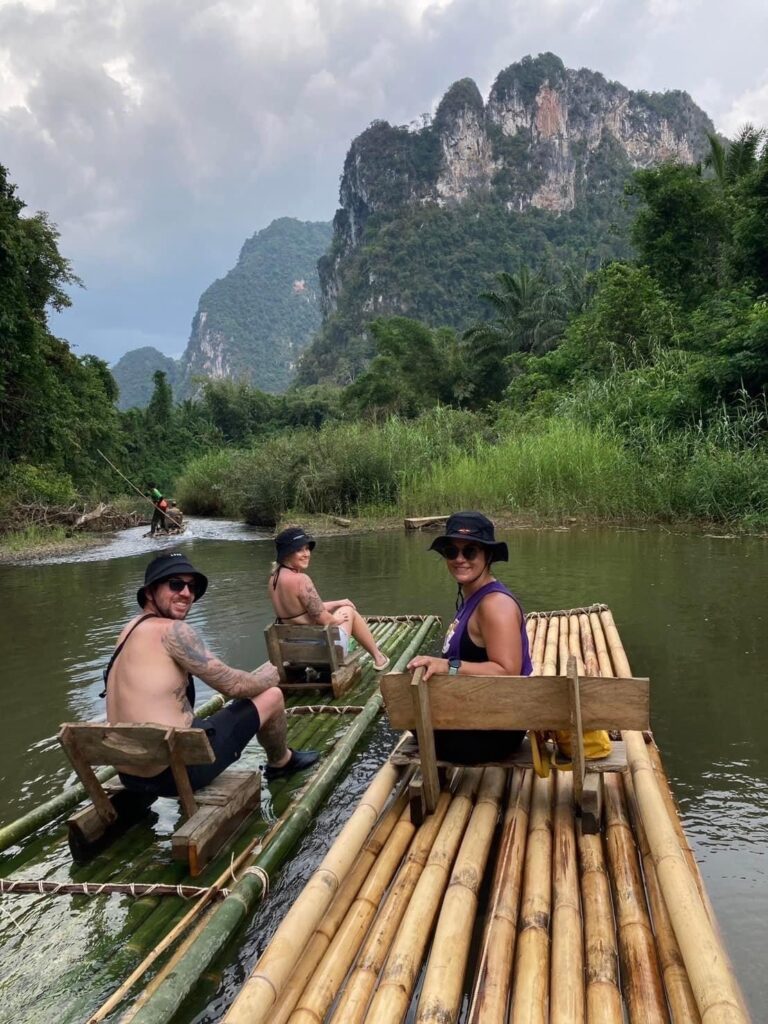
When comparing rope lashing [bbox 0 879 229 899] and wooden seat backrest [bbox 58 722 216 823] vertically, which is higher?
wooden seat backrest [bbox 58 722 216 823]

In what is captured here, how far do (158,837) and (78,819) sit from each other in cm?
37

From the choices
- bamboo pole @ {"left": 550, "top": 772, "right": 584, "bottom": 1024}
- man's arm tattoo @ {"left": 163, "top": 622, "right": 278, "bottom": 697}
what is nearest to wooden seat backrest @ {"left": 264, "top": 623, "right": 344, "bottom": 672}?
man's arm tattoo @ {"left": 163, "top": 622, "right": 278, "bottom": 697}

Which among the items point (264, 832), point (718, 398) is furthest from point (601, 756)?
point (718, 398)

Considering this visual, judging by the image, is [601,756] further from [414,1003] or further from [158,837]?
[158,837]

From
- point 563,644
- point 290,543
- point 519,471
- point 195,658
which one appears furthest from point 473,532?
point 519,471

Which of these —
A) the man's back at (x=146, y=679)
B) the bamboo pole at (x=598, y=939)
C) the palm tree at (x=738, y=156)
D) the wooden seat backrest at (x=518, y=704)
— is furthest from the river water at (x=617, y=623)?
the palm tree at (x=738, y=156)

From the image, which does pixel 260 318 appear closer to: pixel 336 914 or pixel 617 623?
pixel 617 623

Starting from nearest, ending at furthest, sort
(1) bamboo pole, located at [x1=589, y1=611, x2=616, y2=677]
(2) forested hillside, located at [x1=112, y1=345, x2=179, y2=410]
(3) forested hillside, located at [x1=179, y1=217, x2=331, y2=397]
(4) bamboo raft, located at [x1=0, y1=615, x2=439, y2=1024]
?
(4) bamboo raft, located at [x1=0, y1=615, x2=439, y2=1024], (1) bamboo pole, located at [x1=589, y1=611, x2=616, y2=677], (3) forested hillside, located at [x1=179, y1=217, x2=331, y2=397], (2) forested hillside, located at [x1=112, y1=345, x2=179, y2=410]

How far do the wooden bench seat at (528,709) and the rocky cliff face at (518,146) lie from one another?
82094 mm

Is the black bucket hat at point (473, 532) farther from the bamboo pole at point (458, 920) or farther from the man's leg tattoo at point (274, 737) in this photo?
the man's leg tattoo at point (274, 737)

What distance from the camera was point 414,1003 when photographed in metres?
2.22

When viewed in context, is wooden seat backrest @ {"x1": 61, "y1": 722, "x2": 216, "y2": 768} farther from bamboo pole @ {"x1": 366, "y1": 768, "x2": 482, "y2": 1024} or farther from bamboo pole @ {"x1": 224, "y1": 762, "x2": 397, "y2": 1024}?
bamboo pole @ {"x1": 366, "y1": 768, "x2": 482, "y2": 1024}

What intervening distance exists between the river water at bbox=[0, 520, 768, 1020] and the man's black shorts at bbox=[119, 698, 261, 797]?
4.13 ft

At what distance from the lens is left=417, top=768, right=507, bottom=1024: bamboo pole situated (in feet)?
5.68
